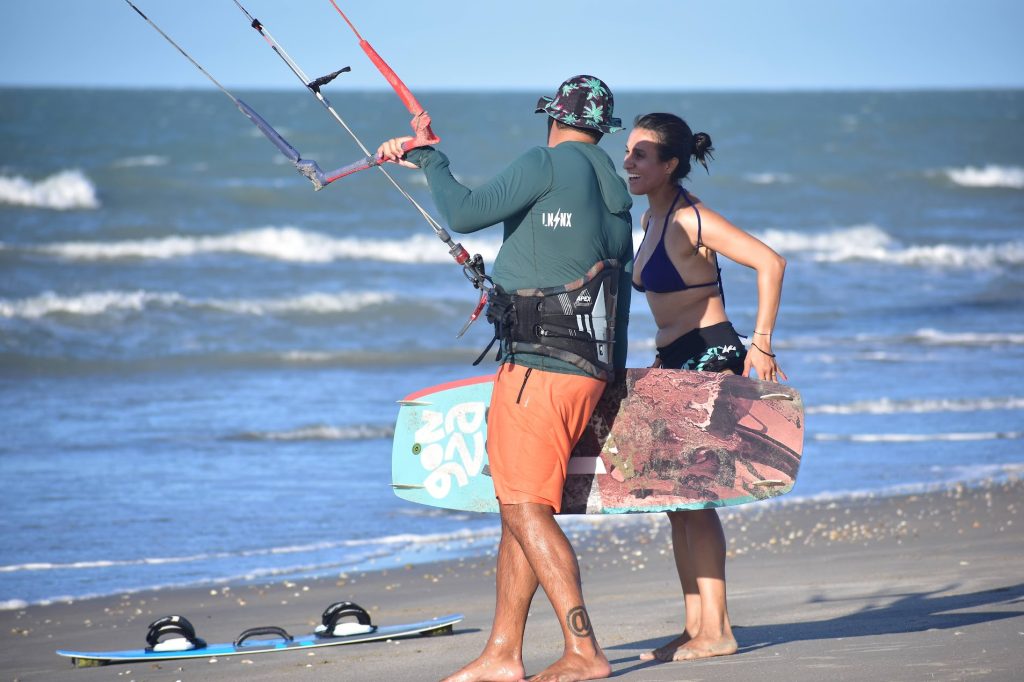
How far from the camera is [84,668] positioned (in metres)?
4.49

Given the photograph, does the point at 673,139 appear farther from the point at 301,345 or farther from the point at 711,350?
the point at 301,345

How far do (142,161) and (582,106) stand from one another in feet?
103

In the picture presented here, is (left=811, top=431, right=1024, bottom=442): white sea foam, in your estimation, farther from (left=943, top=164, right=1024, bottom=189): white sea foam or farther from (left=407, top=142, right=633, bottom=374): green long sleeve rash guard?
(left=943, top=164, right=1024, bottom=189): white sea foam

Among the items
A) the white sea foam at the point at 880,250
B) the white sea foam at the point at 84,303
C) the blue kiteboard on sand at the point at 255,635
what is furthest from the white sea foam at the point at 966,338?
the blue kiteboard on sand at the point at 255,635

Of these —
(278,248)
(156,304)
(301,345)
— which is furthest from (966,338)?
(278,248)

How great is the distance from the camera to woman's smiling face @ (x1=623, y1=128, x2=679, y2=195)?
3963 mm

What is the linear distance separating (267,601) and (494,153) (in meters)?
36.1

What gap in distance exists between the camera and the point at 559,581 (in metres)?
3.31

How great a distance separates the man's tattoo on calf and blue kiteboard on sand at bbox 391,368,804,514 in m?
0.55

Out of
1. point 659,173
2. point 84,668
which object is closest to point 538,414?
point 659,173

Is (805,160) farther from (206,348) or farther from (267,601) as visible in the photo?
(267,601)

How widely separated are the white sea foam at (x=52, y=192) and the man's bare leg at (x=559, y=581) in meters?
23.3

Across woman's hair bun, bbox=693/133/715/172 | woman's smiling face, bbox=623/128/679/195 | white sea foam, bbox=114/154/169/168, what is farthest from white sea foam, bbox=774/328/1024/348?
white sea foam, bbox=114/154/169/168

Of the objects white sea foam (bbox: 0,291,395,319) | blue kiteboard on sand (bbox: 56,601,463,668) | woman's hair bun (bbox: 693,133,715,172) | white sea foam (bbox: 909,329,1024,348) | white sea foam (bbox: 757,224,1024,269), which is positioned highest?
white sea foam (bbox: 757,224,1024,269)
